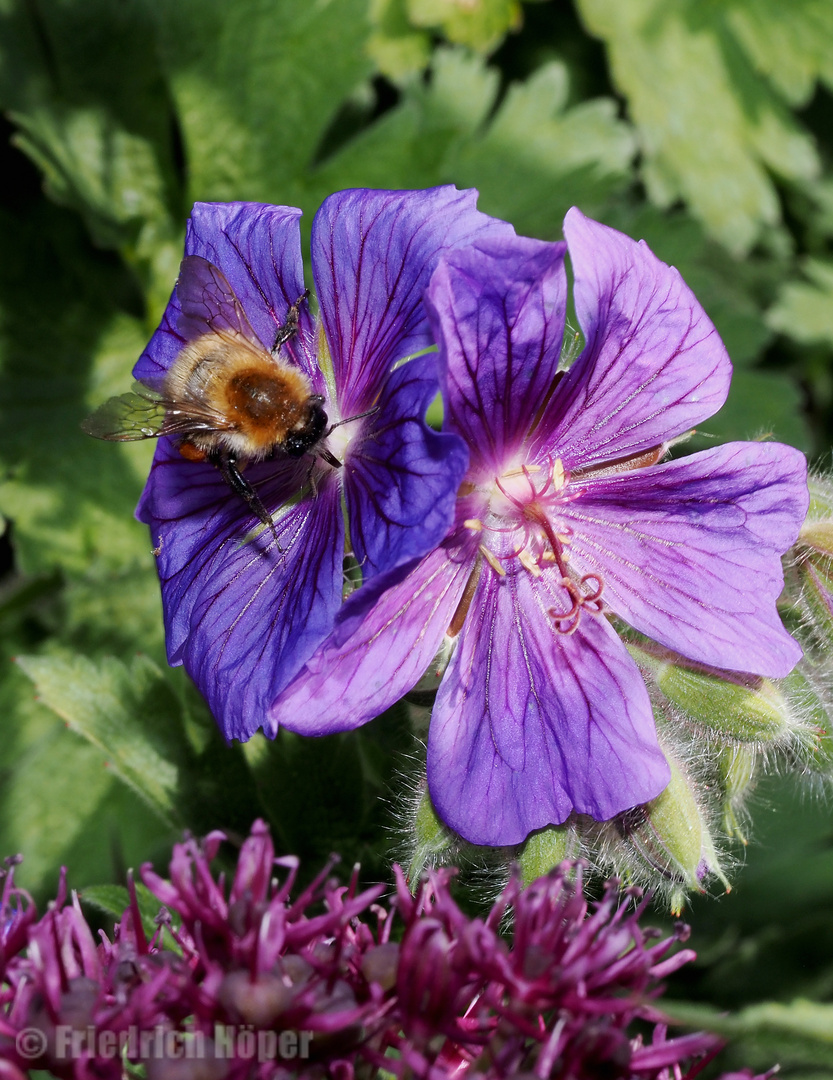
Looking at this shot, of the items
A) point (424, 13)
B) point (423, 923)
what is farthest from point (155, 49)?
point (423, 923)

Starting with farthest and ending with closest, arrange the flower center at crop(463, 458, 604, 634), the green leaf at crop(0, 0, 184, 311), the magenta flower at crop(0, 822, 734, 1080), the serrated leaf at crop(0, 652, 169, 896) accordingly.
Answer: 1. the green leaf at crop(0, 0, 184, 311)
2. the serrated leaf at crop(0, 652, 169, 896)
3. the flower center at crop(463, 458, 604, 634)
4. the magenta flower at crop(0, 822, 734, 1080)

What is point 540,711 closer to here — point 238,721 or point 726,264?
point 238,721

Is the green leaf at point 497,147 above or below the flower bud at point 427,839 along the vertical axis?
above

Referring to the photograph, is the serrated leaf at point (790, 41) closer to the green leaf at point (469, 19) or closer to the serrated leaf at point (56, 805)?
the green leaf at point (469, 19)

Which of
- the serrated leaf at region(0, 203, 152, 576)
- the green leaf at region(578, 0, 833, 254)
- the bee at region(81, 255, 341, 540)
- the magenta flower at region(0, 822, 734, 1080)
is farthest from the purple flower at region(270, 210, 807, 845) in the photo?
the green leaf at region(578, 0, 833, 254)

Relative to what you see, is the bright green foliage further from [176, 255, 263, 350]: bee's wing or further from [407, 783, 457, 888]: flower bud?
[176, 255, 263, 350]: bee's wing

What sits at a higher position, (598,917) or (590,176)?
(590,176)

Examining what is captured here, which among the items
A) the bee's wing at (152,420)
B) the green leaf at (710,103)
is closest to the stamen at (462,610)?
the bee's wing at (152,420)
